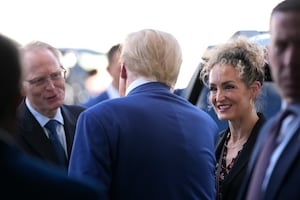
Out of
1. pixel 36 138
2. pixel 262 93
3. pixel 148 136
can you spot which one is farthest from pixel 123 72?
pixel 262 93

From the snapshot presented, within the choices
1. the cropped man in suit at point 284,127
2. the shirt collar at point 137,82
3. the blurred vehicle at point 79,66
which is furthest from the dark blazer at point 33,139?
the blurred vehicle at point 79,66

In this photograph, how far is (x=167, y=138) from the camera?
3244 millimetres

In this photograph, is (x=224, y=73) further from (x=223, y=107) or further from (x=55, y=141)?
(x=55, y=141)

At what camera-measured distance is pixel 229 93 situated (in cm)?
411

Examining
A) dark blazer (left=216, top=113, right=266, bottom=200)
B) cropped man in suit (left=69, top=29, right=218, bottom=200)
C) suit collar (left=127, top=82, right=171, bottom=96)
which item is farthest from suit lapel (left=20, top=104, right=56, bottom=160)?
dark blazer (left=216, top=113, right=266, bottom=200)

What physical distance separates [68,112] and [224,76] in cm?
92

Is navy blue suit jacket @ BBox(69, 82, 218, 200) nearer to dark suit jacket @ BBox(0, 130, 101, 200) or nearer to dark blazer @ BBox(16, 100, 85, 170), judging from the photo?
dark blazer @ BBox(16, 100, 85, 170)

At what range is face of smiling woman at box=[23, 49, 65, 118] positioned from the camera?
407 centimetres

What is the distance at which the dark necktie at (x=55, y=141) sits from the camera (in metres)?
3.88

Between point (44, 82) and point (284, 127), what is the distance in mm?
2314

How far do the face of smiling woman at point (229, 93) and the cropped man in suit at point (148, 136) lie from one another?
59 cm

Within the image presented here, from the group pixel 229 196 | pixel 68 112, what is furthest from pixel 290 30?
pixel 68 112

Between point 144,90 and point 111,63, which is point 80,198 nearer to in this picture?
point 144,90

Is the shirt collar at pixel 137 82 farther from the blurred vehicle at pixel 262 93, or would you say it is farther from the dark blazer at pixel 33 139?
the blurred vehicle at pixel 262 93
